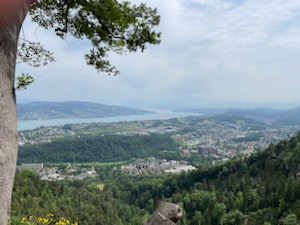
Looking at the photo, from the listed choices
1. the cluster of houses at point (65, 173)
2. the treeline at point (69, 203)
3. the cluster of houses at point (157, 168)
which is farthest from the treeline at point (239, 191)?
the cluster of houses at point (157, 168)

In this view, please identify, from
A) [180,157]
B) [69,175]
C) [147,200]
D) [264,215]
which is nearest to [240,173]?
[147,200]

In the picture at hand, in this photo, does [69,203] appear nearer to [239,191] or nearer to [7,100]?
[239,191]

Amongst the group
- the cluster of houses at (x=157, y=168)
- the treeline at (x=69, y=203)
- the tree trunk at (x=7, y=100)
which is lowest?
the cluster of houses at (x=157, y=168)

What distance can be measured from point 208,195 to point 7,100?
79328 millimetres

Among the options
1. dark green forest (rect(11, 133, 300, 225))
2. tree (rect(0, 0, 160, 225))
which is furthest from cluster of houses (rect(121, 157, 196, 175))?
tree (rect(0, 0, 160, 225))

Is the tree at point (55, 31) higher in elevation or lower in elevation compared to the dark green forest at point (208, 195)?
higher

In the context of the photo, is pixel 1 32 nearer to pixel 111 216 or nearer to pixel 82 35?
pixel 82 35

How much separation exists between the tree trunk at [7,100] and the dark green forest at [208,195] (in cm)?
4413

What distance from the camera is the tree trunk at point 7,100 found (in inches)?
165

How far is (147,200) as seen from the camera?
9662cm

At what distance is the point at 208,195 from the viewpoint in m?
79.9

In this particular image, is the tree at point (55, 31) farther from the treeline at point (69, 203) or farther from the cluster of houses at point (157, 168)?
the cluster of houses at point (157, 168)

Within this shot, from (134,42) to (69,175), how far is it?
5814 inches

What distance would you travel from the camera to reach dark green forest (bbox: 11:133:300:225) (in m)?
60.8
